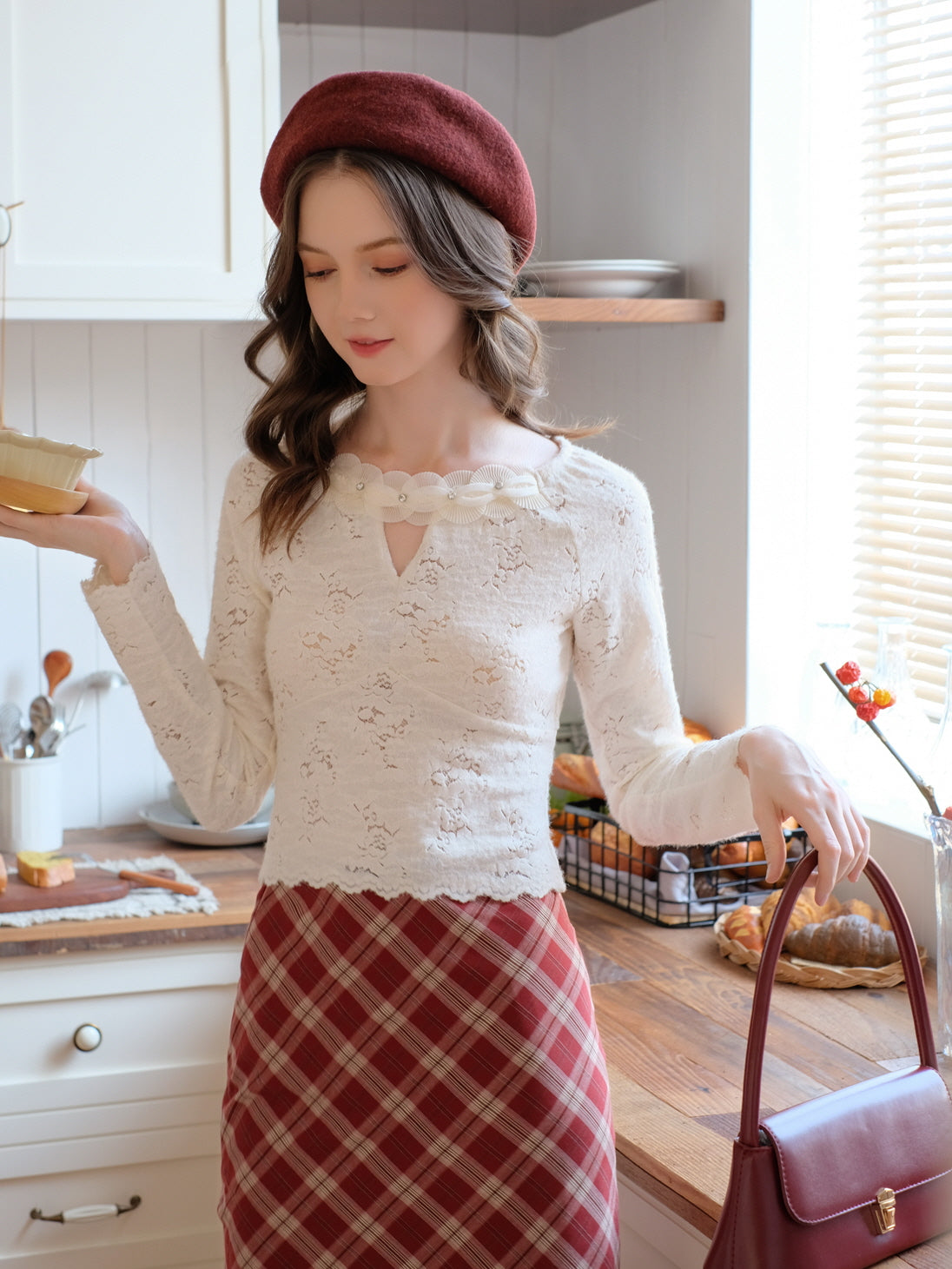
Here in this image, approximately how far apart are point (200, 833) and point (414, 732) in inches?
44.3

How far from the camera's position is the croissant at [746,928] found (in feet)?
5.75

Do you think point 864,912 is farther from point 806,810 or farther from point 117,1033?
point 117,1033

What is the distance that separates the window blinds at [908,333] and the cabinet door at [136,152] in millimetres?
819

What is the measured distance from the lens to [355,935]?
113 cm

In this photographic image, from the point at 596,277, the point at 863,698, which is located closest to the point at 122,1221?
the point at 863,698

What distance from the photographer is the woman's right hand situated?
110 cm

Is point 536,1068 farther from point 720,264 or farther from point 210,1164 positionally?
point 720,264

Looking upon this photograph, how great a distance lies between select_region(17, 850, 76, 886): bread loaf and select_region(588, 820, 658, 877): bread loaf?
2.41 feet

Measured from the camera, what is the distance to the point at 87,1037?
1.83m

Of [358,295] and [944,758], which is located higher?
[358,295]

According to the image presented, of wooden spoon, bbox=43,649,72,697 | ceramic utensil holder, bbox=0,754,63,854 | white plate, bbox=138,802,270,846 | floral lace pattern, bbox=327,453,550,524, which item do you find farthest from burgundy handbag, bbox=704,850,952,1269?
wooden spoon, bbox=43,649,72,697

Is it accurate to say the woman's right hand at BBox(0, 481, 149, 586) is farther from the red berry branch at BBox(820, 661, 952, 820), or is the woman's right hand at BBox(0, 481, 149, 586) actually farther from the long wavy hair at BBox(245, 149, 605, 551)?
the red berry branch at BBox(820, 661, 952, 820)

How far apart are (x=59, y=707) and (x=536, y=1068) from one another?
51.7 inches

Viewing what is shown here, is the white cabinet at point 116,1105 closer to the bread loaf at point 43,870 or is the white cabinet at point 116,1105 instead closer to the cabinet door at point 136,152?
the bread loaf at point 43,870
